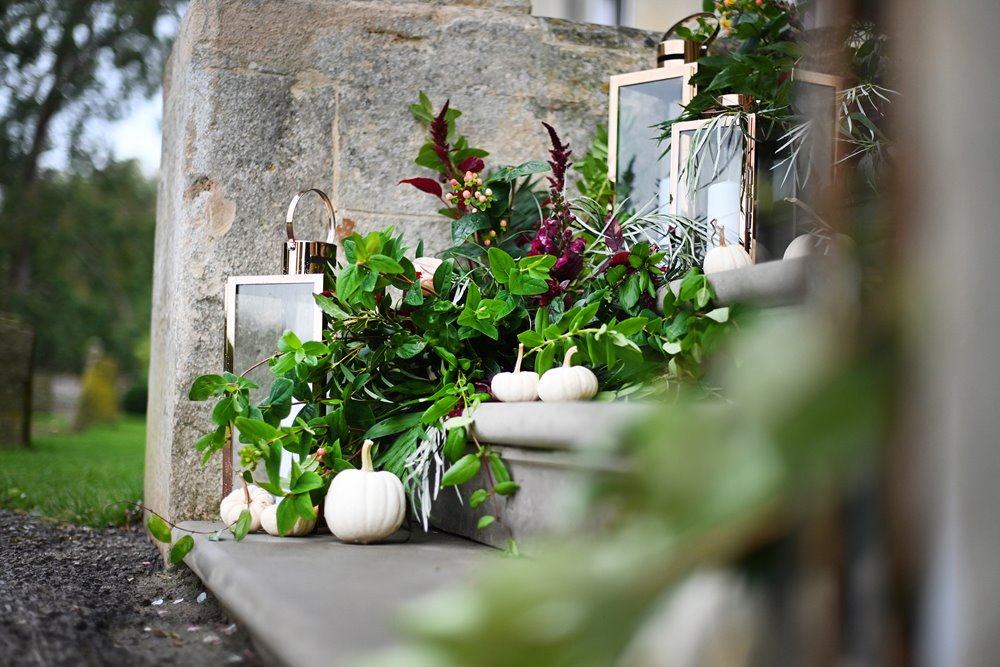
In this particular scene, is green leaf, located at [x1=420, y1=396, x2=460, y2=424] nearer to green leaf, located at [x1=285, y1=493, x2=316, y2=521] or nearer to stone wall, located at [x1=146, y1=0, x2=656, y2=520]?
green leaf, located at [x1=285, y1=493, x2=316, y2=521]

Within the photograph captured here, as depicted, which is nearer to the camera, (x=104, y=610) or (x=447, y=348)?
(x=104, y=610)

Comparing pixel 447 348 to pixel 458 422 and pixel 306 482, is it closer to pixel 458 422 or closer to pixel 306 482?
pixel 458 422

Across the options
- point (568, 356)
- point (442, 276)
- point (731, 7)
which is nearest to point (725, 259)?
point (568, 356)

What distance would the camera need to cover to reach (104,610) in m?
1.49

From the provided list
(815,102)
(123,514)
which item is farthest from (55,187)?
(815,102)

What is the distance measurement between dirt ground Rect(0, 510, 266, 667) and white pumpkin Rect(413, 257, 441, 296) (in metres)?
→ 0.72

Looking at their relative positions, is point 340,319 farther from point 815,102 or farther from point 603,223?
point 815,102

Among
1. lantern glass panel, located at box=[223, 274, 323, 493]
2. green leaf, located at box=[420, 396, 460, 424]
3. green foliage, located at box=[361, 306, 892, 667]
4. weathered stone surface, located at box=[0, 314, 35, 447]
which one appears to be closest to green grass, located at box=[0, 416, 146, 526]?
weathered stone surface, located at box=[0, 314, 35, 447]

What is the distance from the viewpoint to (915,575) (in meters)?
0.48

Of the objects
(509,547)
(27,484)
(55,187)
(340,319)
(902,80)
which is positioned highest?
(55,187)

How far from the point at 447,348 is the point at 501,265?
0.21 metres

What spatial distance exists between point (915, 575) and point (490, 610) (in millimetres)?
240

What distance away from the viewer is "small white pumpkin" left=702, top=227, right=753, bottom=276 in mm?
1710

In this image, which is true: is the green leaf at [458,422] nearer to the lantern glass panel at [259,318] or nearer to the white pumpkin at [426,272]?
the white pumpkin at [426,272]
